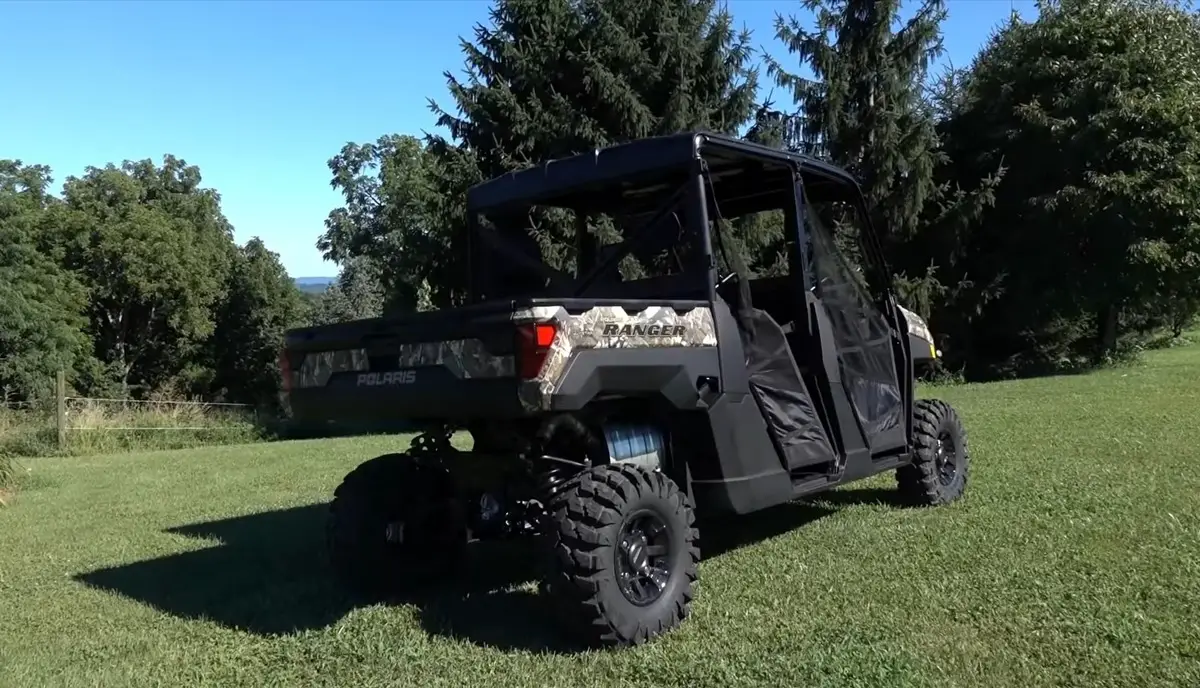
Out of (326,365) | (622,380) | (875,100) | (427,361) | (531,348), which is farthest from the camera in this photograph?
(875,100)

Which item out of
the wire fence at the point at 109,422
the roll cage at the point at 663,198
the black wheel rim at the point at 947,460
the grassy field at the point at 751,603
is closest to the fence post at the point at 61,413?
the wire fence at the point at 109,422

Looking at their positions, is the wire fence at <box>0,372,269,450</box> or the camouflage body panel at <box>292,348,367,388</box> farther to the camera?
the wire fence at <box>0,372,269,450</box>

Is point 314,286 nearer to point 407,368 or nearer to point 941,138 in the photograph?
point 941,138

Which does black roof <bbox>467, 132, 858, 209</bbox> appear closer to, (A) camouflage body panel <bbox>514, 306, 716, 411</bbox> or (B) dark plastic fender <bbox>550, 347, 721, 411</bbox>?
(A) camouflage body panel <bbox>514, 306, 716, 411</bbox>

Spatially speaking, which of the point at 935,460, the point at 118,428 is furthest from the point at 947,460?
the point at 118,428

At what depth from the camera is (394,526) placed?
17.6 ft

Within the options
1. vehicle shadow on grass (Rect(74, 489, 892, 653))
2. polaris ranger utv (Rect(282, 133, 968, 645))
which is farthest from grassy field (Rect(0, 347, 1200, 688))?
polaris ranger utv (Rect(282, 133, 968, 645))

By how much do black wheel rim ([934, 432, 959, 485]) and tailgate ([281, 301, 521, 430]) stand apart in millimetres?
4088

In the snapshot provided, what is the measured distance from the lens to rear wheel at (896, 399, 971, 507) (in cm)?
Answer: 693

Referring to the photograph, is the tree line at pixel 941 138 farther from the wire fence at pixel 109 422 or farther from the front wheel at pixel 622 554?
the front wheel at pixel 622 554

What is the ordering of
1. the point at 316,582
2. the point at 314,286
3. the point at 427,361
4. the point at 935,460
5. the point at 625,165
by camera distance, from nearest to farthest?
the point at 427,361
the point at 625,165
the point at 316,582
the point at 935,460
the point at 314,286

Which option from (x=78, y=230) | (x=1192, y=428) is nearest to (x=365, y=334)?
(x=1192, y=428)

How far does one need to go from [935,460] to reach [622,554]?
3441 millimetres

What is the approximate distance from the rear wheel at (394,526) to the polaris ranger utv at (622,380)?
0.01m
